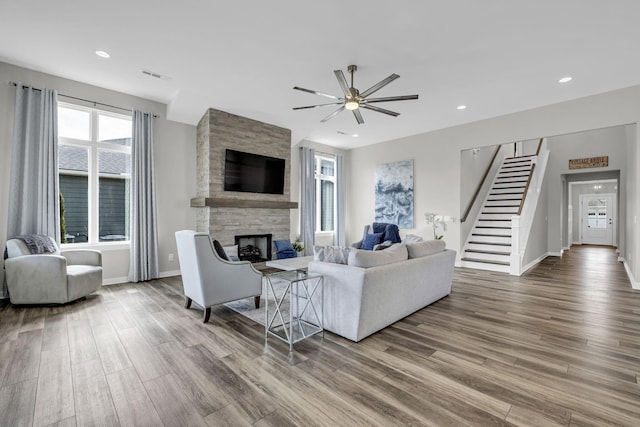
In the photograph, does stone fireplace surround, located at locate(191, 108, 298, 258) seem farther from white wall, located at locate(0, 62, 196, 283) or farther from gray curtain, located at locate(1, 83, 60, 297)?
gray curtain, located at locate(1, 83, 60, 297)

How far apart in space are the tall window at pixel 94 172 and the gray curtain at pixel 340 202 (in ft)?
16.1

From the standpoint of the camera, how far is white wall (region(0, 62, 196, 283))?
3.96 metres

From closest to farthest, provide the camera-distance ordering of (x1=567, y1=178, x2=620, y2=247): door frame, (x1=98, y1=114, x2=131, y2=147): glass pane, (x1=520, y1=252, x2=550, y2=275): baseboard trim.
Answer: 1. (x1=98, y1=114, x2=131, y2=147): glass pane
2. (x1=520, y1=252, x2=550, y2=275): baseboard trim
3. (x1=567, y1=178, x2=620, y2=247): door frame

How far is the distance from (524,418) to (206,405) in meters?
1.86

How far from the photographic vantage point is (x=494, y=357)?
237 cm

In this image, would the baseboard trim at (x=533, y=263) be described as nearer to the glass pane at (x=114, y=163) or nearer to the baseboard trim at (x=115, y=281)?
the baseboard trim at (x=115, y=281)

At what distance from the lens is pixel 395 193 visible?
287 inches

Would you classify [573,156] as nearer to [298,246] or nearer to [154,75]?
[298,246]

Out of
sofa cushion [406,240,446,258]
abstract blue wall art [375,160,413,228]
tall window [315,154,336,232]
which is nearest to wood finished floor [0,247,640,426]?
sofa cushion [406,240,446,258]

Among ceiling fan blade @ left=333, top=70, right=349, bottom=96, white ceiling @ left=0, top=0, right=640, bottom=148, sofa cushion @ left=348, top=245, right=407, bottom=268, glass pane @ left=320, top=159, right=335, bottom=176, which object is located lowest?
sofa cushion @ left=348, top=245, right=407, bottom=268

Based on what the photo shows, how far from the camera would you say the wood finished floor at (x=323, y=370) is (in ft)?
5.55

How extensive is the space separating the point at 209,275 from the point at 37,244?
2.64 m

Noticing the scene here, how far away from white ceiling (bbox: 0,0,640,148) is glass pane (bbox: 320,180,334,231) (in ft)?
11.1

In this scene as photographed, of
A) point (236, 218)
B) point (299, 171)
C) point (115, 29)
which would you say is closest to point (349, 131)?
point (299, 171)
